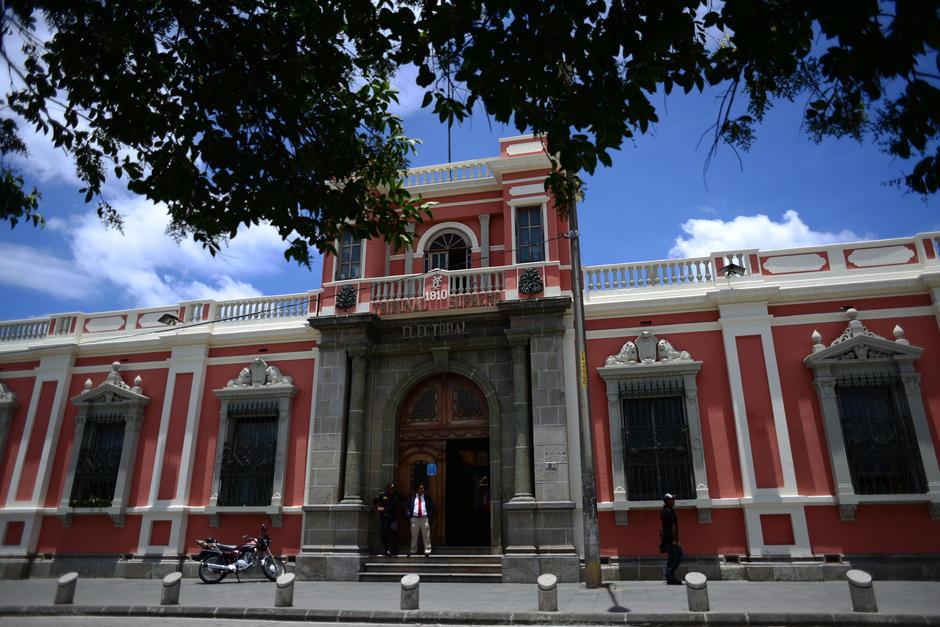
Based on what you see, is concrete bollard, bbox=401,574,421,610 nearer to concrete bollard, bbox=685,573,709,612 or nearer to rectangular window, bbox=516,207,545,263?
concrete bollard, bbox=685,573,709,612

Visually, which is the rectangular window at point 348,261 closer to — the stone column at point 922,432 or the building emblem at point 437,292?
the building emblem at point 437,292

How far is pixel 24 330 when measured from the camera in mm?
18234

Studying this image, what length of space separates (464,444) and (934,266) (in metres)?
10.5

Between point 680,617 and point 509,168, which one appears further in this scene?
point 509,168

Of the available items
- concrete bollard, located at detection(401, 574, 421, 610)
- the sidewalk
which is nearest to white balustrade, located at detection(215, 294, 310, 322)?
the sidewalk

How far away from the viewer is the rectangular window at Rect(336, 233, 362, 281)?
15.7 meters

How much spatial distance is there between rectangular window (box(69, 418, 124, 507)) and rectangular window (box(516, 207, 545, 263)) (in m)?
10.9

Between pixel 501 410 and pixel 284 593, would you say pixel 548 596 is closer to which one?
pixel 284 593

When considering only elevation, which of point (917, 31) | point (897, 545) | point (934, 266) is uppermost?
point (934, 266)

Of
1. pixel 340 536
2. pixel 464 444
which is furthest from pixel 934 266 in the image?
pixel 340 536

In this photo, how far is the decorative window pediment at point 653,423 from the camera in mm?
12750

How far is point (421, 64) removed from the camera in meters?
5.86

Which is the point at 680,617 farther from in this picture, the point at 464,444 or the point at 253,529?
the point at 253,529

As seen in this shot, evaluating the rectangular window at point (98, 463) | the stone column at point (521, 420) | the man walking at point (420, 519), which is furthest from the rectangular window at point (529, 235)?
the rectangular window at point (98, 463)
